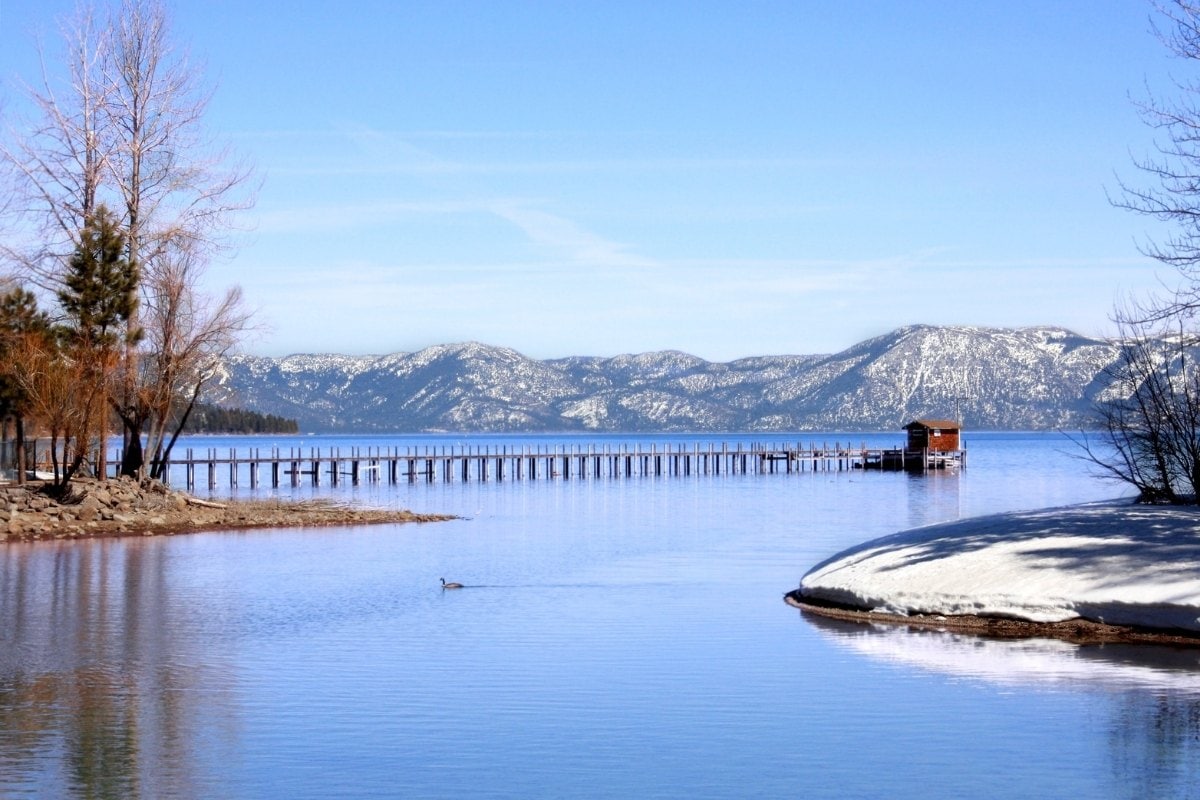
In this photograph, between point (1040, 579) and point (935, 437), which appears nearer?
point (1040, 579)

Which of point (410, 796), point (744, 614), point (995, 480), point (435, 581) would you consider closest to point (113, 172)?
point (435, 581)

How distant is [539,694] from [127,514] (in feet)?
87.4

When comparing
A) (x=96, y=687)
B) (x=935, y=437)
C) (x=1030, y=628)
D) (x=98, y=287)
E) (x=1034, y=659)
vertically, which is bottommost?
(x=96, y=687)

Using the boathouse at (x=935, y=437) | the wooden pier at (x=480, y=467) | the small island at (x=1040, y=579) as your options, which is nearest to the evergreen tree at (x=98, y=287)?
the small island at (x=1040, y=579)

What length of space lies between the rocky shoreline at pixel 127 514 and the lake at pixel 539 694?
332 inches

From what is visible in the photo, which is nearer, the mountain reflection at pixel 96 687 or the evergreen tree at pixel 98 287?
the mountain reflection at pixel 96 687

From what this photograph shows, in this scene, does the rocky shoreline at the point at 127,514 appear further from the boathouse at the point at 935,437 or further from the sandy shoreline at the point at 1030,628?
the boathouse at the point at 935,437

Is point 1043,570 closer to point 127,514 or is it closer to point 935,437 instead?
point 127,514

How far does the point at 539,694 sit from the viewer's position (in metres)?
13.4

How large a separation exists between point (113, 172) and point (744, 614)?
92.8 feet

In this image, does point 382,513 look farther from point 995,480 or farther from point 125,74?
point 995,480

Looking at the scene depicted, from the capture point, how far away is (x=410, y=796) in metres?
9.67

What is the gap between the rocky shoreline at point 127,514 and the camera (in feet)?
112

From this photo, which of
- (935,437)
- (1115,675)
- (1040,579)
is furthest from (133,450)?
(935,437)
